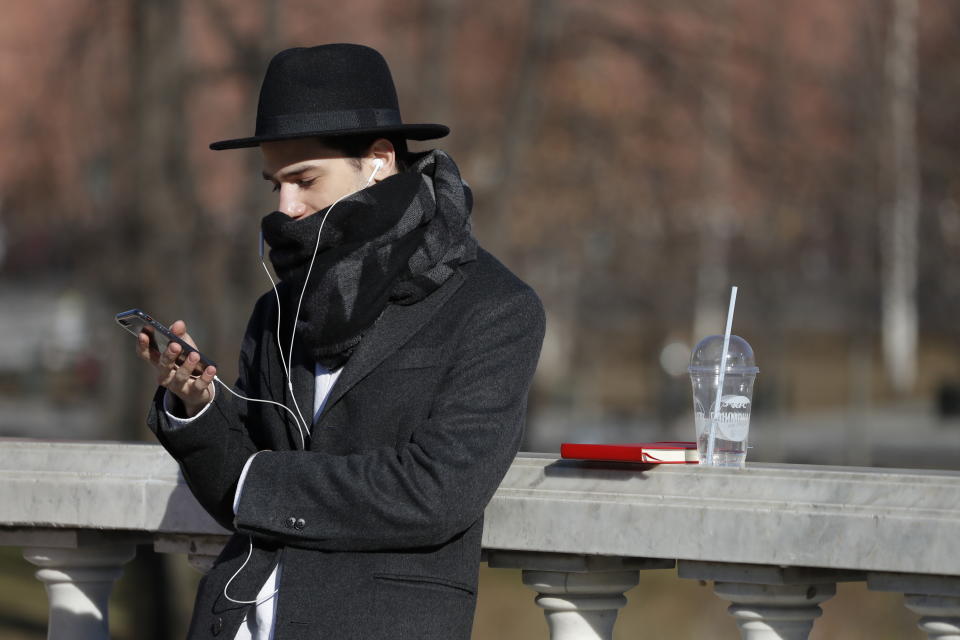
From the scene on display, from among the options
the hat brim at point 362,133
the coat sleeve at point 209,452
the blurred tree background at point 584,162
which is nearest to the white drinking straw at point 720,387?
the hat brim at point 362,133

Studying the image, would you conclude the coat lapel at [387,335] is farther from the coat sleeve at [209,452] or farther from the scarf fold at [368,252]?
the coat sleeve at [209,452]

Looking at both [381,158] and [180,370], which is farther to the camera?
[381,158]

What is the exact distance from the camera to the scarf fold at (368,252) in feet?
9.37

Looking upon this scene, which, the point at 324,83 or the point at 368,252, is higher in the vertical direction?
the point at 324,83

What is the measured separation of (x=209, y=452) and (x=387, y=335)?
42cm

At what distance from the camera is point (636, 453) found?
2.94m

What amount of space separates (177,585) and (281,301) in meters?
7.36

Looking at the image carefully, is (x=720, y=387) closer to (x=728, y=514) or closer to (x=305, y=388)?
(x=728, y=514)

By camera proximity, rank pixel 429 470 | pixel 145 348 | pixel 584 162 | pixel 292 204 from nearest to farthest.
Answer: pixel 429 470 < pixel 145 348 < pixel 292 204 < pixel 584 162

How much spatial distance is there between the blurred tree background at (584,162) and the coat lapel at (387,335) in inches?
286

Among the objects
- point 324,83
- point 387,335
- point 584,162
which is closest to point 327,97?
point 324,83

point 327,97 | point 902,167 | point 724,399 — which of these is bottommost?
point 724,399

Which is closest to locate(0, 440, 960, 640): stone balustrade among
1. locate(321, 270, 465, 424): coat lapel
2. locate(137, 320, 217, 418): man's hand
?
locate(321, 270, 465, 424): coat lapel

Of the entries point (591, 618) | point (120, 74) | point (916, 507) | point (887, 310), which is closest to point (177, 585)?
point (120, 74)
